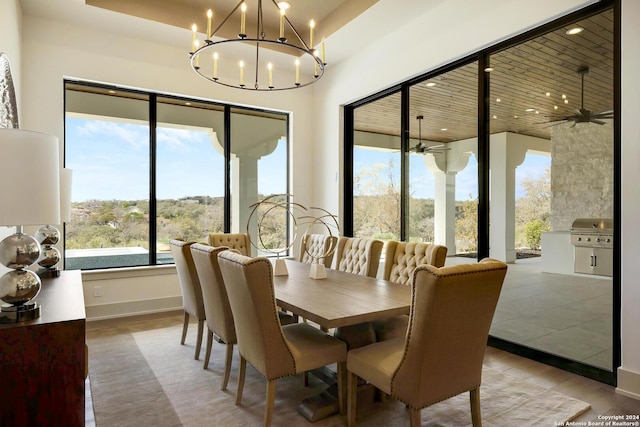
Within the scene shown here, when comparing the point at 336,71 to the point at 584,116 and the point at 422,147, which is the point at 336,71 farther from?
the point at 584,116

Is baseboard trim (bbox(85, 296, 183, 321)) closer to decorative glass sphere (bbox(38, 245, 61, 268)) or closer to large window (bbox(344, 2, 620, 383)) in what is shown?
decorative glass sphere (bbox(38, 245, 61, 268))

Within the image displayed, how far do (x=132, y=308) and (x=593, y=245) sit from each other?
4.56 meters

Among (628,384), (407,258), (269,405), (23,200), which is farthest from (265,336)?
(628,384)

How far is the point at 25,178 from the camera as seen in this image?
4.74ft

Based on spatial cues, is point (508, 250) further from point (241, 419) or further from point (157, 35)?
point (157, 35)

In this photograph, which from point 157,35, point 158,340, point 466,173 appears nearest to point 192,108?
point 157,35

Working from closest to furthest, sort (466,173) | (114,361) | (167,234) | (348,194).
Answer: (114,361) < (466,173) < (167,234) < (348,194)

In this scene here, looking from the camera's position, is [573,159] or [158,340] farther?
[158,340]

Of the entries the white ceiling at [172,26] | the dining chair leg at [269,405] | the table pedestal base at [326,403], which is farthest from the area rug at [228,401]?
the white ceiling at [172,26]

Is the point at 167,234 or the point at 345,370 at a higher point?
the point at 167,234

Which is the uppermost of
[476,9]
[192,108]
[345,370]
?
[476,9]

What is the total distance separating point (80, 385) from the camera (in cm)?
159

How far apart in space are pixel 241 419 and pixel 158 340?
1793 mm

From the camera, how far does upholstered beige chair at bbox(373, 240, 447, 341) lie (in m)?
2.72
